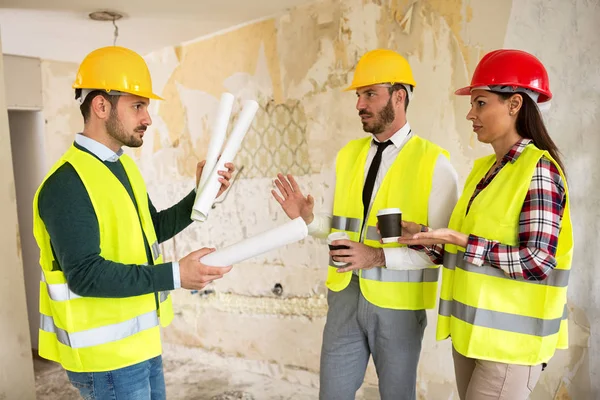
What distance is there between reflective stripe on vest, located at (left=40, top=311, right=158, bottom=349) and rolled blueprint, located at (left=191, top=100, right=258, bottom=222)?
41cm

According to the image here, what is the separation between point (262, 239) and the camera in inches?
61.7

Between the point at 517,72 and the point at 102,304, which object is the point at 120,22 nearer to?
the point at 102,304

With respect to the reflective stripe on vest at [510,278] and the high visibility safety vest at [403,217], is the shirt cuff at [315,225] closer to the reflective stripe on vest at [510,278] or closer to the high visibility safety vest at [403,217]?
the high visibility safety vest at [403,217]

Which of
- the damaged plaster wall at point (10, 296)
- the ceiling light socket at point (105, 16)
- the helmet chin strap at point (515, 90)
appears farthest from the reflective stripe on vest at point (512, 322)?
the ceiling light socket at point (105, 16)

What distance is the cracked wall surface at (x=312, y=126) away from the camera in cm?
219

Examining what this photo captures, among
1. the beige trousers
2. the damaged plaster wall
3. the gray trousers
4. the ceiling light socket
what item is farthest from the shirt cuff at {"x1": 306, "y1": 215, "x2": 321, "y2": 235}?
the ceiling light socket

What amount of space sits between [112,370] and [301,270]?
1.95 meters

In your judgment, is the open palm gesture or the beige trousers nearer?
the beige trousers

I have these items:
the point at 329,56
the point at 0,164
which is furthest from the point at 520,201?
the point at 0,164

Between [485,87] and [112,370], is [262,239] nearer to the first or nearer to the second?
[112,370]

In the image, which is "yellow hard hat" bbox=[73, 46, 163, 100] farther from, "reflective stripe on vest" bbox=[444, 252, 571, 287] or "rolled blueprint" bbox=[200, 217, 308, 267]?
"reflective stripe on vest" bbox=[444, 252, 571, 287]

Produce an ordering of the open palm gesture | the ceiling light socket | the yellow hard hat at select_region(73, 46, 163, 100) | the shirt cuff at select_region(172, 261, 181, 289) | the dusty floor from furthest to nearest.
Answer: the dusty floor, the ceiling light socket, the open palm gesture, the yellow hard hat at select_region(73, 46, 163, 100), the shirt cuff at select_region(172, 261, 181, 289)

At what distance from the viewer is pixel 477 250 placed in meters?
1.43

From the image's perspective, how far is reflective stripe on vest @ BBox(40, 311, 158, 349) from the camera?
150 cm
